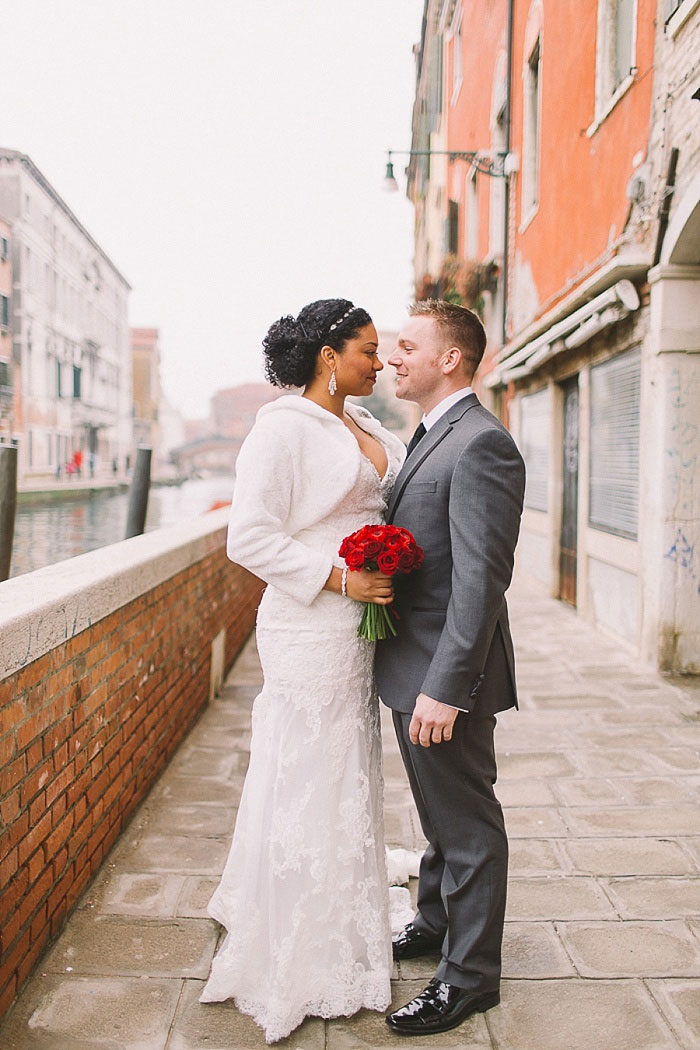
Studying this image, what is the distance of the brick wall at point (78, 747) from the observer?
97.4 inches

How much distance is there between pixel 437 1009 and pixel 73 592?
1662mm

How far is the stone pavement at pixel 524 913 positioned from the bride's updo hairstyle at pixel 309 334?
5.93 ft

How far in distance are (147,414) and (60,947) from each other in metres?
44.5

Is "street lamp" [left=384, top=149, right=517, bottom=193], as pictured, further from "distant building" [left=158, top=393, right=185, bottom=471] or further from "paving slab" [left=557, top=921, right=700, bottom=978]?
"distant building" [left=158, top=393, right=185, bottom=471]

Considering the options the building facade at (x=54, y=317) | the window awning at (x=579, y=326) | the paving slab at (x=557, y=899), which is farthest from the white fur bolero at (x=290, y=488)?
the building facade at (x=54, y=317)

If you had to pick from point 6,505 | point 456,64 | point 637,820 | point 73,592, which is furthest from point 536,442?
point 456,64

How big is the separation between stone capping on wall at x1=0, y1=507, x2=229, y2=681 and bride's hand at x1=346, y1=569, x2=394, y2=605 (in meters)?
0.93

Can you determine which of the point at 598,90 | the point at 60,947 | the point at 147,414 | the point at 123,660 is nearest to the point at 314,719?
the point at 60,947

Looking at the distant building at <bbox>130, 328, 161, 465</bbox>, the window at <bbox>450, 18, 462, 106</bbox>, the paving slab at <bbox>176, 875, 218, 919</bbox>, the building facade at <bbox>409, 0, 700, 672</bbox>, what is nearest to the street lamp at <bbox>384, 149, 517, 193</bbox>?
the building facade at <bbox>409, 0, 700, 672</bbox>

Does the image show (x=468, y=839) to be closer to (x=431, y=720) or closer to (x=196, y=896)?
(x=431, y=720)

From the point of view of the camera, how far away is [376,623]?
2393mm

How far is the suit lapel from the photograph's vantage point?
2404 mm

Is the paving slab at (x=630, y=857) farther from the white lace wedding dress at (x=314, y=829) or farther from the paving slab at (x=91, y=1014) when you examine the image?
the paving slab at (x=91, y=1014)

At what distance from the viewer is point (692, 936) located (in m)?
2.87
